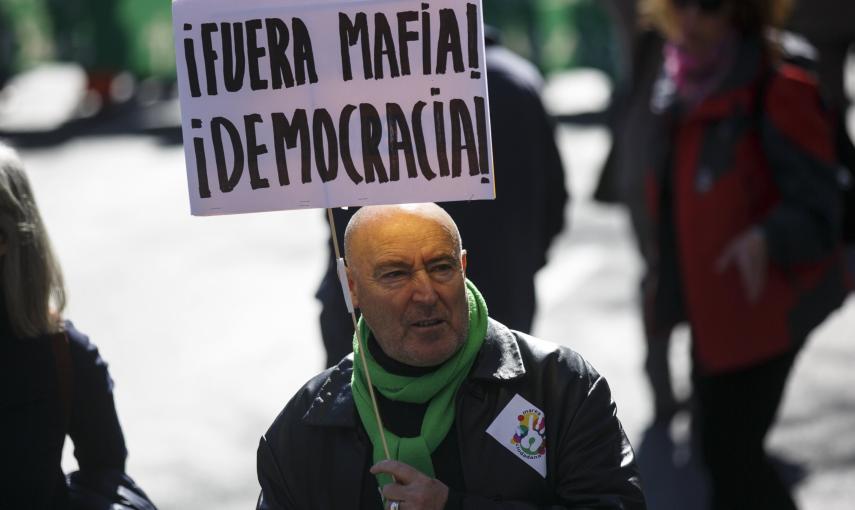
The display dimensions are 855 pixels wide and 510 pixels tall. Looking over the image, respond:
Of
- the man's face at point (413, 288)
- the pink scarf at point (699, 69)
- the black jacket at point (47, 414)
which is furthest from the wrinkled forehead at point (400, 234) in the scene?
the pink scarf at point (699, 69)

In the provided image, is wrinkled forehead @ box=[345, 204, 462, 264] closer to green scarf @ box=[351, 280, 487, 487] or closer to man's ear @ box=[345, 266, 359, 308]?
man's ear @ box=[345, 266, 359, 308]

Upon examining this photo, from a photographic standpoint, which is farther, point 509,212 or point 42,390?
point 509,212

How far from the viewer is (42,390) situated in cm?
371

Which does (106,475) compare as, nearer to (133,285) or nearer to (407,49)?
(407,49)

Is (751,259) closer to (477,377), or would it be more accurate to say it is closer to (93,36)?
(477,377)

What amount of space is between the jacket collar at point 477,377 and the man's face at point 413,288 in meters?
0.07

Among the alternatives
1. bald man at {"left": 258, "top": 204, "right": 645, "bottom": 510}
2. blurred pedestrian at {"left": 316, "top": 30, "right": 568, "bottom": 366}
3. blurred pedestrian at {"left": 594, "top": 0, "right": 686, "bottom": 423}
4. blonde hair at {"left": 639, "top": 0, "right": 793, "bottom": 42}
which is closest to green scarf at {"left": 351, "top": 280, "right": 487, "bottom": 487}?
bald man at {"left": 258, "top": 204, "right": 645, "bottom": 510}

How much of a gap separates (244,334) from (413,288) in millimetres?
6141

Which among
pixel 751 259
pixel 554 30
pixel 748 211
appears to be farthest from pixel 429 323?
pixel 554 30

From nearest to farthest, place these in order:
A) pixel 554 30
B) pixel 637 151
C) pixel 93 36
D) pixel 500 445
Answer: pixel 500 445 < pixel 637 151 < pixel 554 30 < pixel 93 36

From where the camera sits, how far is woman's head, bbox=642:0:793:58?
5.34 meters

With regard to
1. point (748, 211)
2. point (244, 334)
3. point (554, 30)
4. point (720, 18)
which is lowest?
point (244, 334)

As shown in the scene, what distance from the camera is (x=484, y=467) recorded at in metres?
3.17

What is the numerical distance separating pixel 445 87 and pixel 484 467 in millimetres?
811
